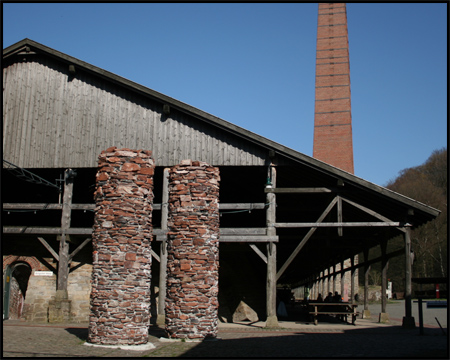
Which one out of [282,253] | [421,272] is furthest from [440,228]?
[282,253]

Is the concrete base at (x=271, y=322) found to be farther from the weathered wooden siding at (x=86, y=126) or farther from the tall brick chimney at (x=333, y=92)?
the tall brick chimney at (x=333, y=92)

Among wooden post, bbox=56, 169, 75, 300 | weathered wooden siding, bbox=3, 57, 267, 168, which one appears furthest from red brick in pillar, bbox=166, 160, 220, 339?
wooden post, bbox=56, 169, 75, 300

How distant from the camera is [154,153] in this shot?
16.7m

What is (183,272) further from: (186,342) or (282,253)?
(282,253)

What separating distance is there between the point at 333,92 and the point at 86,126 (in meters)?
17.7


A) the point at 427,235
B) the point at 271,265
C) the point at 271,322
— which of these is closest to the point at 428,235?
the point at 427,235

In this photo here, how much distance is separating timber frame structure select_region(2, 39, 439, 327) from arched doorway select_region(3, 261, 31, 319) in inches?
32.5

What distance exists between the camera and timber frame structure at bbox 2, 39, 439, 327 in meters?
15.8

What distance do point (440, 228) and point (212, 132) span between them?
91.9 ft

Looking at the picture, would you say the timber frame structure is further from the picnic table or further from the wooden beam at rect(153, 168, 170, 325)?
the picnic table

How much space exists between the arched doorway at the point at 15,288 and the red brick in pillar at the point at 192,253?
922 cm

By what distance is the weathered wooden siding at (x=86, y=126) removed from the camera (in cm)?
1653

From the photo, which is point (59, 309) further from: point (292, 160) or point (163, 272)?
point (292, 160)

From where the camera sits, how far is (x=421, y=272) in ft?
134
